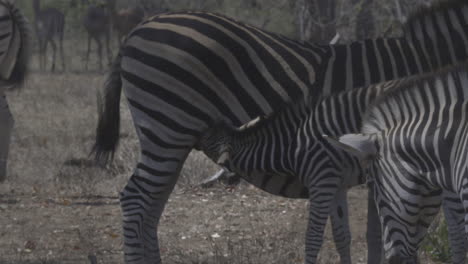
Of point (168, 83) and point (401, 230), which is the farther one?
point (168, 83)

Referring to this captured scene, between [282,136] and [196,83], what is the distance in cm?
68

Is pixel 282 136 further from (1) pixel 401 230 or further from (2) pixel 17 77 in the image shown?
(2) pixel 17 77

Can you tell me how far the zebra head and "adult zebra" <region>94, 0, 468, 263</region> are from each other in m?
1.58

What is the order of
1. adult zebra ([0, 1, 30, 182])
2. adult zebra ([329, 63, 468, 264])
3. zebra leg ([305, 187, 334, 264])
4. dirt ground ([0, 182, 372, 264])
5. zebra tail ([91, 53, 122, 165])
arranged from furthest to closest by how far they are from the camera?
adult zebra ([0, 1, 30, 182]) < dirt ground ([0, 182, 372, 264]) < zebra tail ([91, 53, 122, 165]) < zebra leg ([305, 187, 334, 264]) < adult zebra ([329, 63, 468, 264])

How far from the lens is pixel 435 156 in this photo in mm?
3848

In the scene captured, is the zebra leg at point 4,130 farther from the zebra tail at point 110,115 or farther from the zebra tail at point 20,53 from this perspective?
the zebra tail at point 110,115

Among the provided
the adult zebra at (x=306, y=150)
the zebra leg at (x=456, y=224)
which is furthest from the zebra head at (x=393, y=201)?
the adult zebra at (x=306, y=150)

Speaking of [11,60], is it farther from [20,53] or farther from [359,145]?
[359,145]

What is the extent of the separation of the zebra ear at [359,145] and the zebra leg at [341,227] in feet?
4.92

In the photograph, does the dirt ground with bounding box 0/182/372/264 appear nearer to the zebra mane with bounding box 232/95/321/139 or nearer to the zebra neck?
the zebra neck

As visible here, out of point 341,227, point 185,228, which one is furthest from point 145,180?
point 185,228

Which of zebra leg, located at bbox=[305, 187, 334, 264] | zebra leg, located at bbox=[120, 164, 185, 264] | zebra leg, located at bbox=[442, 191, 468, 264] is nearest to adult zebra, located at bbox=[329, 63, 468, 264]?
zebra leg, located at bbox=[442, 191, 468, 264]

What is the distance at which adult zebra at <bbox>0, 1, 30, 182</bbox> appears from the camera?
27.7ft

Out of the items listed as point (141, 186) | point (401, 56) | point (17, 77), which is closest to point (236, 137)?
point (141, 186)
